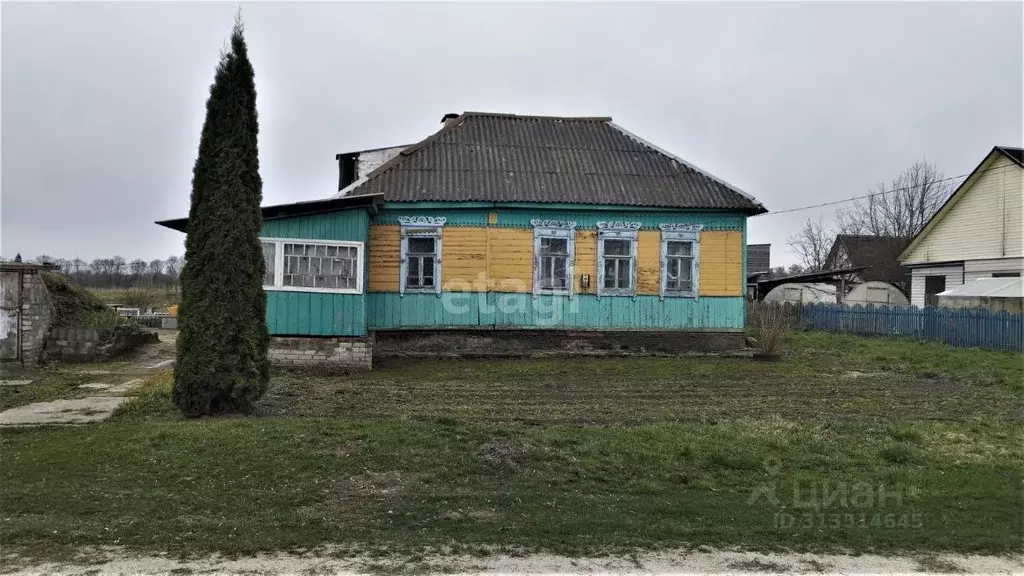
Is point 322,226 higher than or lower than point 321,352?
higher

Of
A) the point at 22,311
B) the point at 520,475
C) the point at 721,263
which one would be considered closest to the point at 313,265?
the point at 22,311

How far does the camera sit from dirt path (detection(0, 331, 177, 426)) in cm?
798

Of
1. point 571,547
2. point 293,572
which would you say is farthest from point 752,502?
point 293,572

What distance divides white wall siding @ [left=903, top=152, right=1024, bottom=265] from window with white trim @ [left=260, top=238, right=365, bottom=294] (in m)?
21.4

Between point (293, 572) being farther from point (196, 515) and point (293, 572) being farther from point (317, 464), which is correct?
point (317, 464)

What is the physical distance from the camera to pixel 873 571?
422cm

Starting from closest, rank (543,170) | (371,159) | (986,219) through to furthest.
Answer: (543,170), (371,159), (986,219)

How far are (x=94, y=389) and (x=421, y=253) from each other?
7.14 m

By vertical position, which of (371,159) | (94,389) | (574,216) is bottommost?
(94,389)

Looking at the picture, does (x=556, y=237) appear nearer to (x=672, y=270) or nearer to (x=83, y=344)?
(x=672, y=270)

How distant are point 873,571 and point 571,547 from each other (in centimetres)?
198

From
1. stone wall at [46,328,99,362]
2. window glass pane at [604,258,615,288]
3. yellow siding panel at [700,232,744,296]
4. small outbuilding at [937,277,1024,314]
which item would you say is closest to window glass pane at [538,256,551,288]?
window glass pane at [604,258,615,288]

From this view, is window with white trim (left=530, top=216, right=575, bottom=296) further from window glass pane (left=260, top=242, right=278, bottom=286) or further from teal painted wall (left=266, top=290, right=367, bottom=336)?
Result: window glass pane (left=260, top=242, right=278, bottom=286)

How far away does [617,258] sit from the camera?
15.7 metres
